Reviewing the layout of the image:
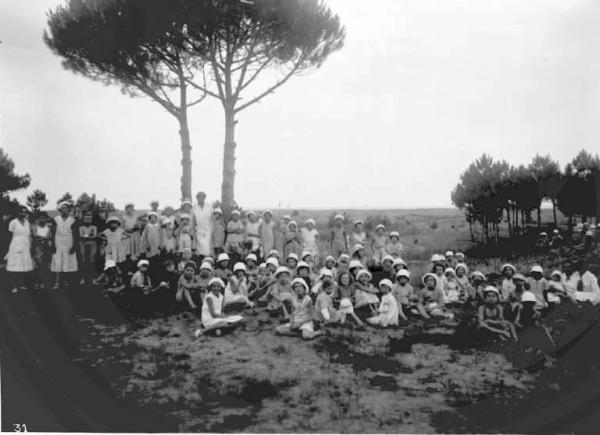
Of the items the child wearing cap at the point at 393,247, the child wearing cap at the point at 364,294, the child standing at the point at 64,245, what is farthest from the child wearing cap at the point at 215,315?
the child wearing cap at the point at 393,247

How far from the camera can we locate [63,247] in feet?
29.8

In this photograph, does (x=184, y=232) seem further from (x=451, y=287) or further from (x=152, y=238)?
(x=451, y=287)

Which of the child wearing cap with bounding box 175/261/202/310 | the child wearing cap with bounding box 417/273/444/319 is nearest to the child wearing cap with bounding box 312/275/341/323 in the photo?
the child wearing cap with bounding box 417/273/444/319

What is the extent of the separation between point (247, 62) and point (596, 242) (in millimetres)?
8541

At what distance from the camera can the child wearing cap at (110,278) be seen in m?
9.01

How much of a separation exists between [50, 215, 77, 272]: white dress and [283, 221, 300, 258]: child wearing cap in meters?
3.78

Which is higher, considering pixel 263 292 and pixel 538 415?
pixel 263 292

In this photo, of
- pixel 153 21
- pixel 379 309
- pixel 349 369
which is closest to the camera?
pixel 349 369

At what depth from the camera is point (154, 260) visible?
30.4 ft

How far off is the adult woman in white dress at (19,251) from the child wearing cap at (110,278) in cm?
112

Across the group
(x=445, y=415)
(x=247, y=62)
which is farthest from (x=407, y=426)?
(x=247, y=62)

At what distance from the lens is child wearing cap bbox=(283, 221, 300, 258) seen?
33.5 feet

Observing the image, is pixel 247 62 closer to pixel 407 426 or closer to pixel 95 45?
pixel 95 45

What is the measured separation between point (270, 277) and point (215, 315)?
152 centimetres
